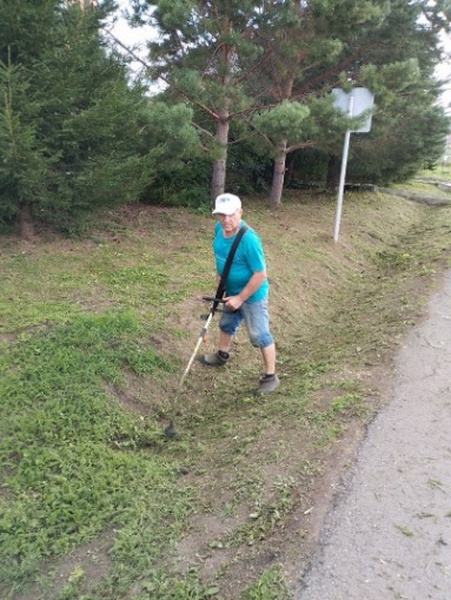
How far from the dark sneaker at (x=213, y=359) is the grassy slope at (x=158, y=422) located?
0.39 feet

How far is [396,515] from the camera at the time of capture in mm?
2613

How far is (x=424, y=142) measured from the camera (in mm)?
12992

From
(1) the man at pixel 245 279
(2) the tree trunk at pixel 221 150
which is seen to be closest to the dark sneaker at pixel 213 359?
(1) the man at pixel 245 279

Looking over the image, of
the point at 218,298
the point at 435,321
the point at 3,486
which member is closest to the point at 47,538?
the point at 3,486

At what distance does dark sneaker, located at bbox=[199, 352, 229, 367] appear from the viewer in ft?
15.5

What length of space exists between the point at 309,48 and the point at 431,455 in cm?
740

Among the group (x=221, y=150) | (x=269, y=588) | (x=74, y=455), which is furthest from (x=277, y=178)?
(x=269, y=588)

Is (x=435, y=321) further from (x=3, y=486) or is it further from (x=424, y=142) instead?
(x=424, y=142)

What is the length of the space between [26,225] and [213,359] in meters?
3.28

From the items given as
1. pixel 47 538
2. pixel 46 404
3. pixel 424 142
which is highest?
pixel 424 142

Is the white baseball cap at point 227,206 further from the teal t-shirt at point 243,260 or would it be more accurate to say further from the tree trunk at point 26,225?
the tree trunk at point 26,225

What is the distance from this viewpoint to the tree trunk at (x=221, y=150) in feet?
26.5

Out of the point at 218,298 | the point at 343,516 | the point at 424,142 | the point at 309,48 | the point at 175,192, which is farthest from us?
the point at 424,142

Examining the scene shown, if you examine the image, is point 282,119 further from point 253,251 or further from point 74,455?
point 74,455
